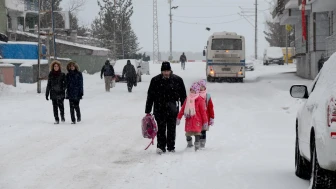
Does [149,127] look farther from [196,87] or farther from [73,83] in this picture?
[73,83]

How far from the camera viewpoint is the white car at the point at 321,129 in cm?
624

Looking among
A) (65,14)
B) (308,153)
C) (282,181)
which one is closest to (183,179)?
(282,181)

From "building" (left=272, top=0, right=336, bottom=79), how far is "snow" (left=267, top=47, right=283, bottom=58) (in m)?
28.4

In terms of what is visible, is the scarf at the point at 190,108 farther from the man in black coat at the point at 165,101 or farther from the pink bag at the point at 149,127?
the pink bag at the point at 149,127

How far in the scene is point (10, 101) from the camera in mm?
27438

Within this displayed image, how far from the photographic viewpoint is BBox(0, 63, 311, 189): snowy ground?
8.91 metres

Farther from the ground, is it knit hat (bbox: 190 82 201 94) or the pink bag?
knit hat (bbox: 190 82 201 94)

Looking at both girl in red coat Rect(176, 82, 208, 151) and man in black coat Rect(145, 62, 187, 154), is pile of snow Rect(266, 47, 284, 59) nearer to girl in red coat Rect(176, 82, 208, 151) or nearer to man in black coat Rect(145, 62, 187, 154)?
girl in red coat Rect(176, 82, 208, 151)

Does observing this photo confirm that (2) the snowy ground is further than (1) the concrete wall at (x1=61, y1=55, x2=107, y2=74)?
No

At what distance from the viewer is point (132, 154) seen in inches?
467

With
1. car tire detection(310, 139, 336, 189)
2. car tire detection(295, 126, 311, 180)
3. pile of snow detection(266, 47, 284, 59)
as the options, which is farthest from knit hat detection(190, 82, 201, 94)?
pile of snow detection(266, 47, 284, 59)

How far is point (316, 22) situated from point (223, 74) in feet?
21.6

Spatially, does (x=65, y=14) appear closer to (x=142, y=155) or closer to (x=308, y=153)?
(x=142, y=155)

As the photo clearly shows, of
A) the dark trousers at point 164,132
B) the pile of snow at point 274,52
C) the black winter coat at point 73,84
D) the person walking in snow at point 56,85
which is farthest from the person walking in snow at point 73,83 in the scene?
the pile of snow at point 274,52
